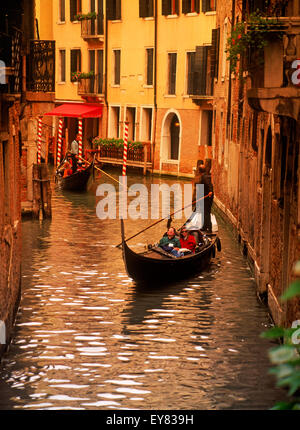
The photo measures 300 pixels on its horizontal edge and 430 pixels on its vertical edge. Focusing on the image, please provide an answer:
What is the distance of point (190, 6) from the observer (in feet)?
82.4

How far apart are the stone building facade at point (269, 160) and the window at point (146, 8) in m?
10.4

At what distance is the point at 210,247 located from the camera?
12.1 meters

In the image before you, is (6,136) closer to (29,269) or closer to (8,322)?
(8,322)

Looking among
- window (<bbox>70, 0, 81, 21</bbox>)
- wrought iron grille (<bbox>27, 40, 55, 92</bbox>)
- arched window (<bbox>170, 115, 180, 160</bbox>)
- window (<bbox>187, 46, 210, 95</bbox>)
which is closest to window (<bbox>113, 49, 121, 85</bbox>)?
window (<bbox>70, 0, 81, 21</bbox>)

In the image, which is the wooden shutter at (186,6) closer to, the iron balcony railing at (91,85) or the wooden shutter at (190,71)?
the wooden shutter at (190,71)

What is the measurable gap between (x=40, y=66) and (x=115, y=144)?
17.1 m

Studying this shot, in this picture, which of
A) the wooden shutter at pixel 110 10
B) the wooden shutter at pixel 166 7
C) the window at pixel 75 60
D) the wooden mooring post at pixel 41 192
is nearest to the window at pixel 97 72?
the window at pixel 75 60

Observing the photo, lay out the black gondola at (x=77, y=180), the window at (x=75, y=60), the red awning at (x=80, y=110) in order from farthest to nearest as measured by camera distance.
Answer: the window at (x=75, y=60) < the red awning at (x=80, y=110) < the black gondola at (x=77, y=180)

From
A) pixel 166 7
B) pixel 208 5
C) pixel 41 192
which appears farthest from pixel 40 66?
pixel 166 7

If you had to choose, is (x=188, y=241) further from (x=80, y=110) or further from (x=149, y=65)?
(x=80, y=110)

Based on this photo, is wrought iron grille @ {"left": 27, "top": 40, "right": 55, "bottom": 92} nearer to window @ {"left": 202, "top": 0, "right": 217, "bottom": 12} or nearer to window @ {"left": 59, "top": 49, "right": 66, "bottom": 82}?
window @ {"left": 202, "top": 0, "right": 217, "bottom": 12}

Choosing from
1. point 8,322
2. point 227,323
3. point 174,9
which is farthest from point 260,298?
point 174,9

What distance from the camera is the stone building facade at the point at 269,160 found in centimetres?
696

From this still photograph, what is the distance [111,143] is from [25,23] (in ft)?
57.6
